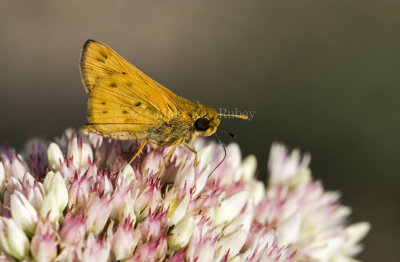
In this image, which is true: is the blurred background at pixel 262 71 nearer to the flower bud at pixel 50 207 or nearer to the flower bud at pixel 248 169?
the flower bud at pixel 248 169

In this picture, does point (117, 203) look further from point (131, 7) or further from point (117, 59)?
point (131, 7)

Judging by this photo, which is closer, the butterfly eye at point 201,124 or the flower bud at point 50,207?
the flower bud at point 50,207

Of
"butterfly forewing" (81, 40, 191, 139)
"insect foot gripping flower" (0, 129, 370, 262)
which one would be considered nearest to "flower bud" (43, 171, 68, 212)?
"insect foot gripping flower" (0, 129, 370, 262)

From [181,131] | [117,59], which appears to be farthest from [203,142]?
[117,59]

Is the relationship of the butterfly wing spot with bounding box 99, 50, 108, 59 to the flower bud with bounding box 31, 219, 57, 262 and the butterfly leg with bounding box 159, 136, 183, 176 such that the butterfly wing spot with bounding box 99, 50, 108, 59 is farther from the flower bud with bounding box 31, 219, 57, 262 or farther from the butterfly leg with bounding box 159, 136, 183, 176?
the flower bud with bounding box 31, 219, 57, 262

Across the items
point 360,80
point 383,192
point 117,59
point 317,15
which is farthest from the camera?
point 317,15

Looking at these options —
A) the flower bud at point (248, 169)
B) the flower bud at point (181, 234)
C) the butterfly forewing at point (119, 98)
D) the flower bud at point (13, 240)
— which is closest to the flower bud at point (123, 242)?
the flower bud at point (181, 234)

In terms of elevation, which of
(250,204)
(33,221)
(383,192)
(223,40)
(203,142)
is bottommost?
(33,221)

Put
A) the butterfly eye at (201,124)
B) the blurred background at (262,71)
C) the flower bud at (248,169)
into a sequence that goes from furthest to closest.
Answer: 1. the blurred background at (262,71)
2. the flower bud at (248,169)
3. the butterfly eye at (201,124)
